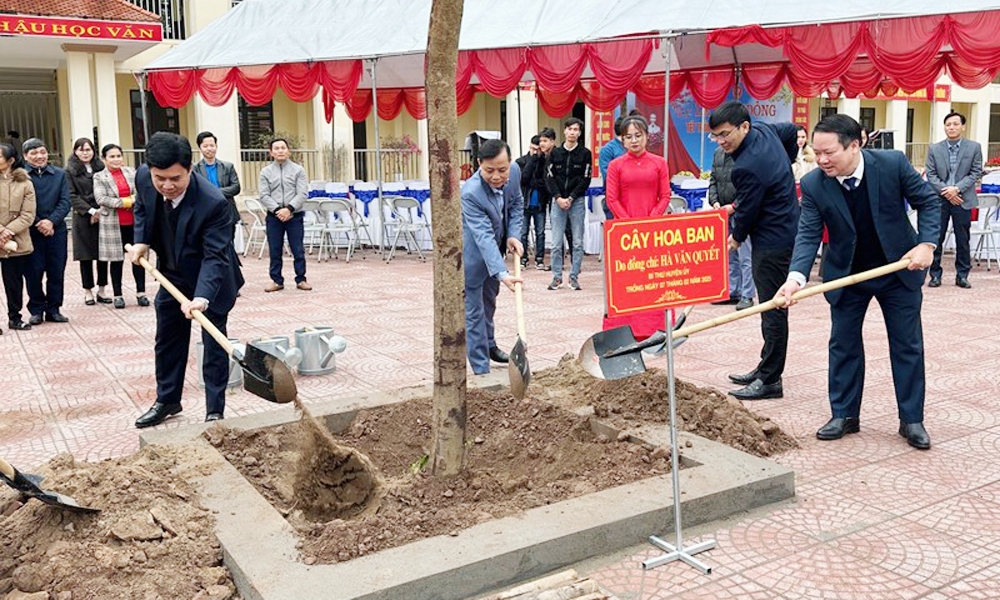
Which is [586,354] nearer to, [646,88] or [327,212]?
[327,212]

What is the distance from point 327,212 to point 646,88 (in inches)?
229

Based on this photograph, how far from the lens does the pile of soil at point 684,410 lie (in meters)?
4.65

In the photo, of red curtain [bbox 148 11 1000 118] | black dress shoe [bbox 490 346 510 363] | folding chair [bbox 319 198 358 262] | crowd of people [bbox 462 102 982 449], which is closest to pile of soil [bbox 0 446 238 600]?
crowd of people [bbox 462 102 982 449]

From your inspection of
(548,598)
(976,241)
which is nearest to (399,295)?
(548,598)

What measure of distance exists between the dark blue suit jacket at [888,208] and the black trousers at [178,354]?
3223mm

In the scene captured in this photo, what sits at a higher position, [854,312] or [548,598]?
[854,312]

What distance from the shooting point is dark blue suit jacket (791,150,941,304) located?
458 centimetres

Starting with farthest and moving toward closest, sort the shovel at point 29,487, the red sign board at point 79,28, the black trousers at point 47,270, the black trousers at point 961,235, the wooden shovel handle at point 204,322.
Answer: the red sign board at point 79,28, the black trousers at point 961,235, the black trousers at point 47,270, the wooden shovel handle at point 204,322, the shovel at point 29,487

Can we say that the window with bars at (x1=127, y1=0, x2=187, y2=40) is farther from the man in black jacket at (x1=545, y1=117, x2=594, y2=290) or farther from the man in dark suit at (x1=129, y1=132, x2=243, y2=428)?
the man in dark suit at (x1=129, y1=132, x2=243, y2=428)

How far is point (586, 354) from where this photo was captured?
4.04 metres

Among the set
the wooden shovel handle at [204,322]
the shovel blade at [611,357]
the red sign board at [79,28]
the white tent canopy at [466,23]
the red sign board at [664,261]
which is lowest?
the shovel blade at [611,357]

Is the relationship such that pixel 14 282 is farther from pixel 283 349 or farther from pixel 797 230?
pixel 797 230

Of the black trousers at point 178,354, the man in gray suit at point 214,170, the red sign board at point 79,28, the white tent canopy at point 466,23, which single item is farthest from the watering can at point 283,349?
the red sign board at point 79,28

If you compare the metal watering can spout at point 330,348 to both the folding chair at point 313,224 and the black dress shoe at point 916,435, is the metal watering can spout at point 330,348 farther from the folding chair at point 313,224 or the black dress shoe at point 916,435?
the folding chair at point 313,224
